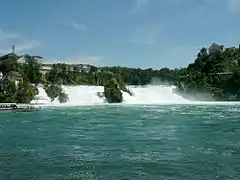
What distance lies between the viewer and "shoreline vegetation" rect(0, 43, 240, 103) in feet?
211

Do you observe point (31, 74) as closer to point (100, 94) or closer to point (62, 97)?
point (62, 97)

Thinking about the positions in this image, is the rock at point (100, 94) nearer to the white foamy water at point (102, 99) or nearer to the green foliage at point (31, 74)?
the white foamy water at point (102, 99)

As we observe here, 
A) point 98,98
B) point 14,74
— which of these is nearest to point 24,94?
point 14,74

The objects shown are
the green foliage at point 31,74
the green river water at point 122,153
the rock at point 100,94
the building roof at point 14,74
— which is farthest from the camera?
the green foliage at point 31,74

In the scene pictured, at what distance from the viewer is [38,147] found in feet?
66.4

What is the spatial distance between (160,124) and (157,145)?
10556 millimetres

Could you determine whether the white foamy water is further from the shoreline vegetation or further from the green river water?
the green river water

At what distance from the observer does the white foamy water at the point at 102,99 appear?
67.1 m

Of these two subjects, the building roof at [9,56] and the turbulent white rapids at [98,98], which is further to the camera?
the building roof at [9,56]

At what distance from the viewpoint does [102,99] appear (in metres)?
70.9

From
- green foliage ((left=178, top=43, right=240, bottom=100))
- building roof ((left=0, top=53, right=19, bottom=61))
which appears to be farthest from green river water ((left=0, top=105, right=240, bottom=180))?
building roof ((left=0, top=53, right=19, bottom=61))

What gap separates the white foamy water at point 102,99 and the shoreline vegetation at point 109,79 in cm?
114

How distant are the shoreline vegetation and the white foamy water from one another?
3.75ft

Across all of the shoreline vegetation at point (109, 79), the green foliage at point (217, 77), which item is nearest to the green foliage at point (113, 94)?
the shoreline vegetation at point (109, 79)
